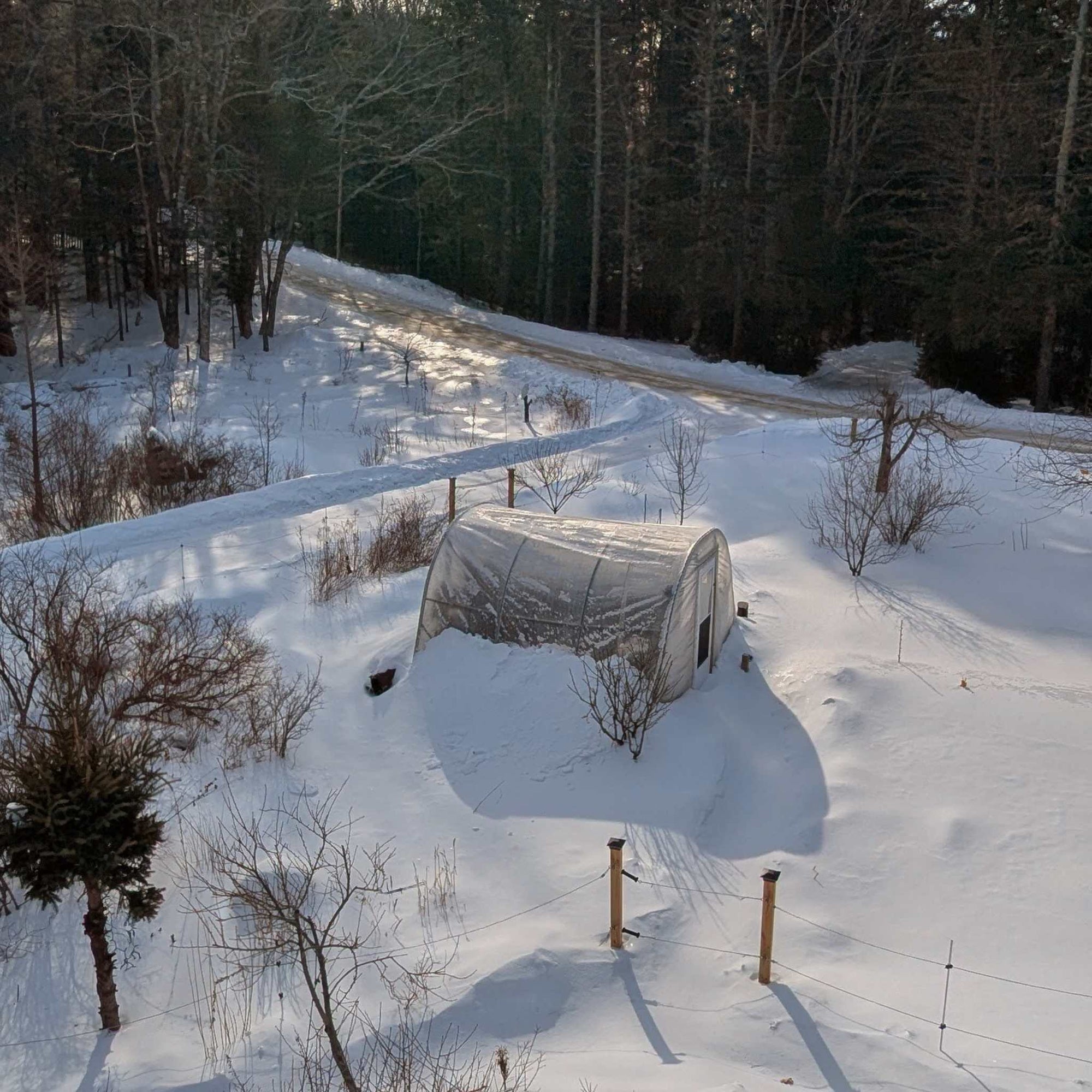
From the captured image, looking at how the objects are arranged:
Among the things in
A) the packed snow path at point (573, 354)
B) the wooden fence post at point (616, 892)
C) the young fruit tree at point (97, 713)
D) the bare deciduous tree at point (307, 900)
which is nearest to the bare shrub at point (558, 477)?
the packed snow path at point (573, 354)

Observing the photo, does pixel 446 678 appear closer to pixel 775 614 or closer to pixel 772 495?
pixel 775 614

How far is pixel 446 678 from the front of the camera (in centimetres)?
1167

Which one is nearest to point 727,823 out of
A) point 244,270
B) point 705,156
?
point 244,270

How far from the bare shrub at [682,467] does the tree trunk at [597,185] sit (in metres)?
15.0

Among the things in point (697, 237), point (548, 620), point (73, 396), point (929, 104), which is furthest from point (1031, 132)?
point (73, 396)

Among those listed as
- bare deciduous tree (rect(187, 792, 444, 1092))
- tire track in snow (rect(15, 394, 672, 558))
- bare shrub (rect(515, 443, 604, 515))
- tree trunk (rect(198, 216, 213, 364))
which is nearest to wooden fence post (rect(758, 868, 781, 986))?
bare deciduous tree (rect(187, 792, 444, 1092))

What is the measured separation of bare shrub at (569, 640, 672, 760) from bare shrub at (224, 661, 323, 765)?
2732mm

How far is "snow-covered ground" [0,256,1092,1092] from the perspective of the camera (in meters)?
7.09

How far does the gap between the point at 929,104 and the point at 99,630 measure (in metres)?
29.0

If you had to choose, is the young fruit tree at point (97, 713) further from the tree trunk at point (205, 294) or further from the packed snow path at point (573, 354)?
the tree trunk at point (205, 294)

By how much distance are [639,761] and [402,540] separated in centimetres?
611

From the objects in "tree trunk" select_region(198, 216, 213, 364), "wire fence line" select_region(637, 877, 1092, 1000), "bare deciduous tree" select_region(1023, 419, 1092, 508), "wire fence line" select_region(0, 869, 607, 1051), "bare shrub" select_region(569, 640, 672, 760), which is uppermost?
"tree trunk" select_region(198, 216, 213, 364)

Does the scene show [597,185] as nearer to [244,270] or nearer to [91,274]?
[244,270]

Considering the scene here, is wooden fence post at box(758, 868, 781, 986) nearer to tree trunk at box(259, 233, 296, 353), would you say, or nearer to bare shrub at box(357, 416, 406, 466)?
bare shrub at box(357, 416, 406, 466)
